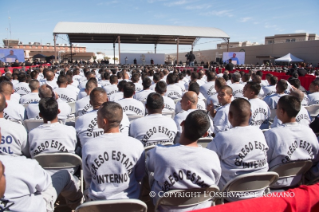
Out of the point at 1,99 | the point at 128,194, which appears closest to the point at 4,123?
the point at 1,99

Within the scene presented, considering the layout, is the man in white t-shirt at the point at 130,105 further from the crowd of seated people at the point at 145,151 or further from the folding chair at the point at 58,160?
the folding chair at the point at 58,160

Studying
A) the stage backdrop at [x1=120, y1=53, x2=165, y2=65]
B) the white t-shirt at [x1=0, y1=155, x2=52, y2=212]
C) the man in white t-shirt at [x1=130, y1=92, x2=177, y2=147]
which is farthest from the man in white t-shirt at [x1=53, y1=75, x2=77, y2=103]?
the stage backdrop at [x1=120, y1=53, x2=165, y2=65]

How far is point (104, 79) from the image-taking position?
361 inches

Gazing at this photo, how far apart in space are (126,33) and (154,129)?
22.6 meters

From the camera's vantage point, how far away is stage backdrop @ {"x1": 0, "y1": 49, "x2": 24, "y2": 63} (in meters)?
21.2

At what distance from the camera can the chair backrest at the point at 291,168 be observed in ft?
8.32

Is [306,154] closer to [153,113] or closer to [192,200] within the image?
[192,200]

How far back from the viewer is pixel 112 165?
7.09 feet

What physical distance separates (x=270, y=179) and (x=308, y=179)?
1.32 m

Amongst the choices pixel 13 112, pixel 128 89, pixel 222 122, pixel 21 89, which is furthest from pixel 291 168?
pixel 21 89

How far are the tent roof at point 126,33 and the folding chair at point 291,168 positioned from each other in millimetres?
22782

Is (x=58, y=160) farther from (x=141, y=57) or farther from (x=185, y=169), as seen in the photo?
(x=141, y=57)

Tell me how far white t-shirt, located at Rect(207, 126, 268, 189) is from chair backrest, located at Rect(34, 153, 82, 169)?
1.68m

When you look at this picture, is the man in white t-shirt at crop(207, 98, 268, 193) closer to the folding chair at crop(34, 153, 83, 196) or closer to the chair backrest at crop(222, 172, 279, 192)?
the chair backrest at crop(222, 172, 279, 192)
